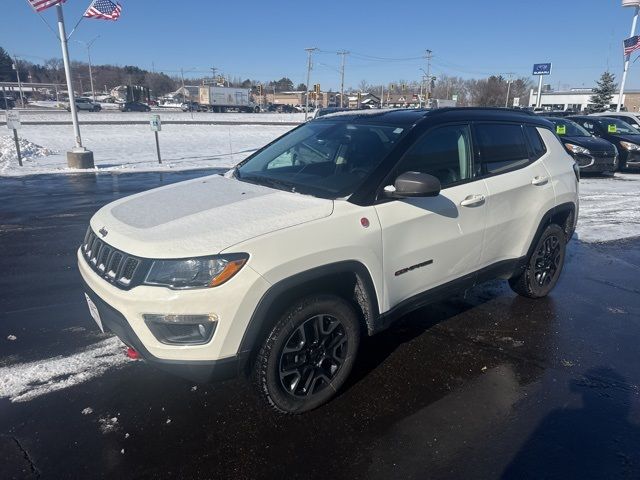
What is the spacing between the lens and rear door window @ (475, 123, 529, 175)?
12.4ft

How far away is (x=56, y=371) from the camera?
330 centimetres

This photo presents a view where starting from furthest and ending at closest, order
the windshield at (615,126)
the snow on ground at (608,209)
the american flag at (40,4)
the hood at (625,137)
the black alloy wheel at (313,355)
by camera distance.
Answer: the windshield at (615,126) < the hood at (625,137) < the american flag at (40,4) < the snow on ground at (608,209) < the black alloy wheel at (313,355)

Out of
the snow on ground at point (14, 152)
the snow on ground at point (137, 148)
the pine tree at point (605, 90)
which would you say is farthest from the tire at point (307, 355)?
the pine tree at point (605, 90)

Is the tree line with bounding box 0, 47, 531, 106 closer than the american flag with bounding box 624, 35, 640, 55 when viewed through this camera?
No

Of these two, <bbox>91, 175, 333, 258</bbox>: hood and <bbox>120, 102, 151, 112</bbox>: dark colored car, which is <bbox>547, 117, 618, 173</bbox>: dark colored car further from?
<bbox>120, 102, 151, 112</bbox>: dark colored car

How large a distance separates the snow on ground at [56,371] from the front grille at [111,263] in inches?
34.8

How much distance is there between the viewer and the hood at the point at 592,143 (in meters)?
13.5

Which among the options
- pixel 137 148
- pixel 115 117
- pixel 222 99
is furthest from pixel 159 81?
pixel 137 148

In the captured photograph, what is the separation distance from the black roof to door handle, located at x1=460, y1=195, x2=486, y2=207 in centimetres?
64

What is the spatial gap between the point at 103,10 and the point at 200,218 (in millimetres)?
13326

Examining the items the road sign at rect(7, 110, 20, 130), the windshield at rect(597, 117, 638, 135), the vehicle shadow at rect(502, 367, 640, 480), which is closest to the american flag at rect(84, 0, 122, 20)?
the road sign at rect(7, 110, 20, 130)

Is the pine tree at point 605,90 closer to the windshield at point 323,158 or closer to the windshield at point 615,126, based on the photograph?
the windshield at point 615,126

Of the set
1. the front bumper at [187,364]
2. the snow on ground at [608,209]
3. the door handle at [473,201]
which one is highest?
the door handle at [473,201]

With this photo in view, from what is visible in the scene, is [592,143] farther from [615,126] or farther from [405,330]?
[405,330]
